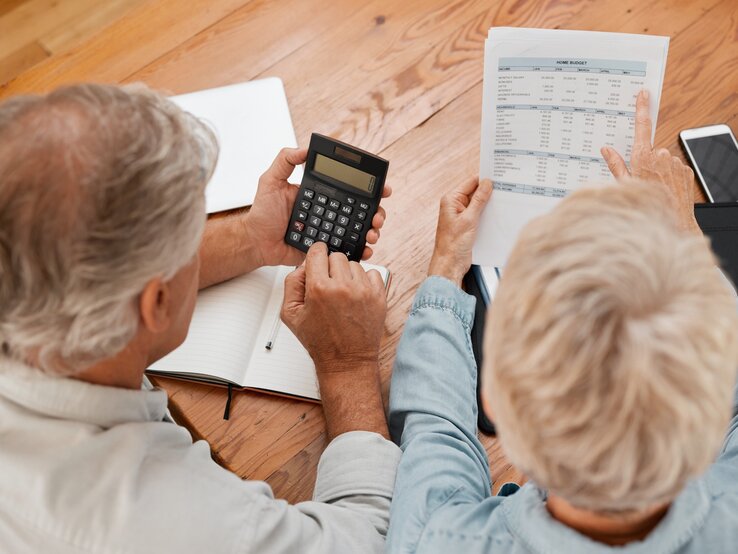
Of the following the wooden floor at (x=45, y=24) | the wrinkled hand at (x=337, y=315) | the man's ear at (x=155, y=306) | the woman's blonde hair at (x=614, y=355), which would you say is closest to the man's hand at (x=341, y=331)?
the wrinkled hand at (x=337, y=315)

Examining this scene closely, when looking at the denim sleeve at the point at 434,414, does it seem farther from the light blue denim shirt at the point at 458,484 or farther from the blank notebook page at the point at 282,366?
the blank notebook page at the point at 282,366

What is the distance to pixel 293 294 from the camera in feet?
2.90

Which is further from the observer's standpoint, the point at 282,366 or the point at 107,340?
the point at 282,366

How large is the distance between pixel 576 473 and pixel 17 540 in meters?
0.47

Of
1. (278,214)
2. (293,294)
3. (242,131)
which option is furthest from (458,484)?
(242,131)

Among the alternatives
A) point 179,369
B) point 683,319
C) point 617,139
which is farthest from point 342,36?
point 683,319

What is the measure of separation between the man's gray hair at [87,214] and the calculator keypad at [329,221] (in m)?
0.31

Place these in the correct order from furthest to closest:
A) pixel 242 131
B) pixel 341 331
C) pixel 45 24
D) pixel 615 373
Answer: pixel 45 24 → pixel 242 131 → pixel 341 331 → pixel 615 373

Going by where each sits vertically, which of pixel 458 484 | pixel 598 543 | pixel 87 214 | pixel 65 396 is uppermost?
pixel 87 214

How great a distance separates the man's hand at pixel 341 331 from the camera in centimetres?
83

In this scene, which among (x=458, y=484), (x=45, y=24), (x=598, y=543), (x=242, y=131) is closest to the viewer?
(x=598, y=543)

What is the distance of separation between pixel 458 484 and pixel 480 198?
0.39 meters

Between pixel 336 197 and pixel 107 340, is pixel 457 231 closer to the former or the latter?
pixel 336 197

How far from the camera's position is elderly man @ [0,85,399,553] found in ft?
1.71
